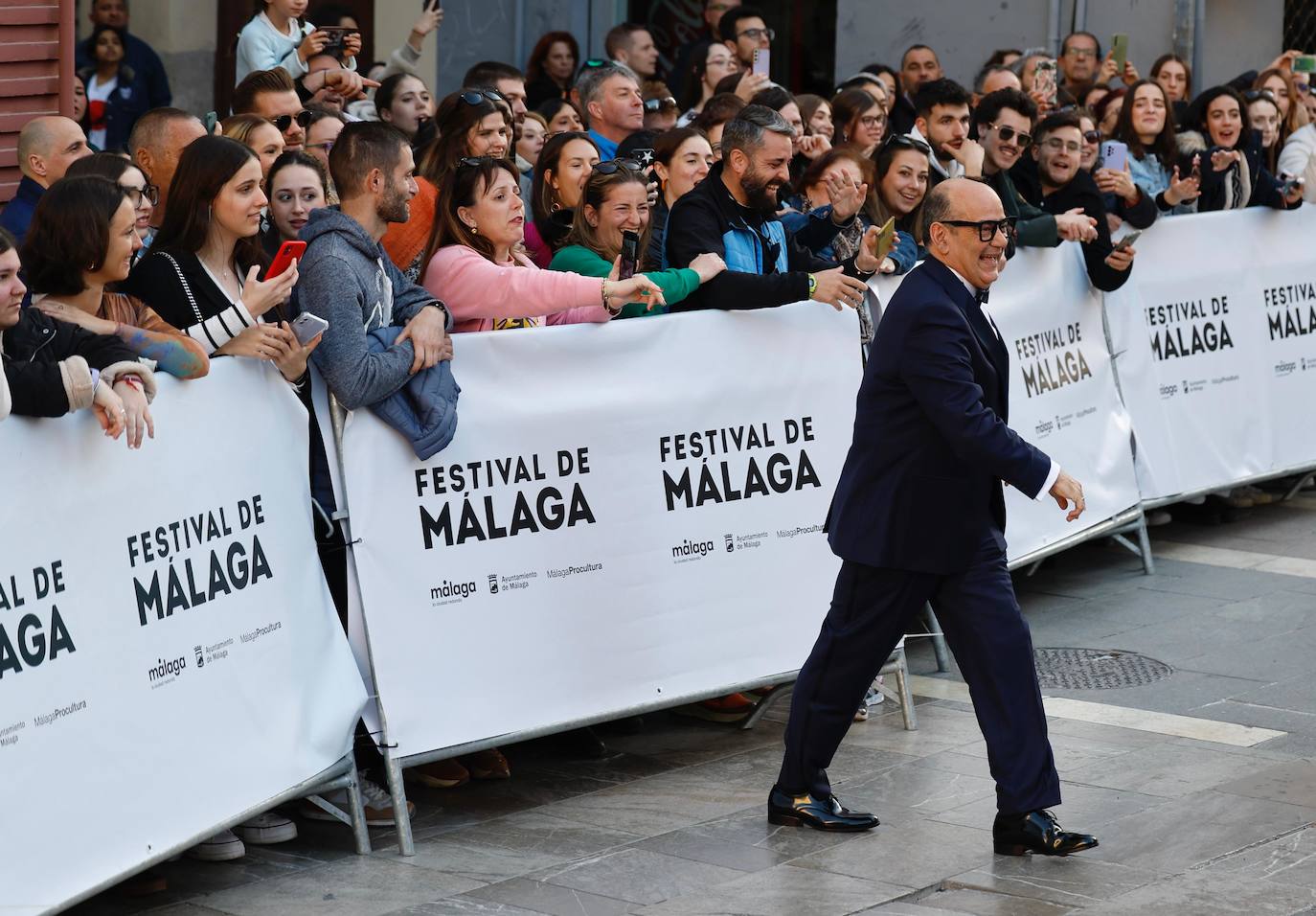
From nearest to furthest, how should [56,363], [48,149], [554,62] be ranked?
[56,363] < [48,149] < [554,62]

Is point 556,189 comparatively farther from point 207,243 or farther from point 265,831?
point 265,831

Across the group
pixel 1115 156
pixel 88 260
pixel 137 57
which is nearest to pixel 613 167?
pixel 88 260

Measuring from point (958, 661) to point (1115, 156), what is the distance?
15.6ft

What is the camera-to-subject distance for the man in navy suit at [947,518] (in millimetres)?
5984

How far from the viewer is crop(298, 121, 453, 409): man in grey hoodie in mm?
5996

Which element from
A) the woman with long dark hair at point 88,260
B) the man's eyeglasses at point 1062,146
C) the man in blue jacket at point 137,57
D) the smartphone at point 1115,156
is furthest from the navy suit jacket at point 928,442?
the man in blue jacket at point 137,57

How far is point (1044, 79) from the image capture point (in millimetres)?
13336

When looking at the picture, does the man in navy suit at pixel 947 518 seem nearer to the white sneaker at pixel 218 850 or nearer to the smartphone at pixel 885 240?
the smartphone at pixel 885 240

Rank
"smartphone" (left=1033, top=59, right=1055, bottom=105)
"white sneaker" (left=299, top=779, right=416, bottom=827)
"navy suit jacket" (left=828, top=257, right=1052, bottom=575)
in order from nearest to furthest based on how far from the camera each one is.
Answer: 1. "navy suit jacket" (left=828, top=257, right=1052, bottom=575)
2. "white sneaker" (left=299, top=779, right=416, bottom=827)
3. "smartphone" (left=1033, top=59, right=1055, bottom=105)

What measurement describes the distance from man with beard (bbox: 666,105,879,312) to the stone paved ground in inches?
65.6

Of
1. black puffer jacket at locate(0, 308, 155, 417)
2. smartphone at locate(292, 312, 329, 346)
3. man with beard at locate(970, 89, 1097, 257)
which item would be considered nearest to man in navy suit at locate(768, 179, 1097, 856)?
smartphone at locate(292, 312, 329, 346)

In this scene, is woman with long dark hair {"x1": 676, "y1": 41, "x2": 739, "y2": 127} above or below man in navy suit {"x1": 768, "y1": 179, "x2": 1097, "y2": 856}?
above

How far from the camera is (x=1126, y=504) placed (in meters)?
9.98

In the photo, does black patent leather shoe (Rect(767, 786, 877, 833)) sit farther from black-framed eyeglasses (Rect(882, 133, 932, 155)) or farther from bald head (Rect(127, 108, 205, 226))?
black-framed eyeglasses (Rect(882, 133, 932, 155))
